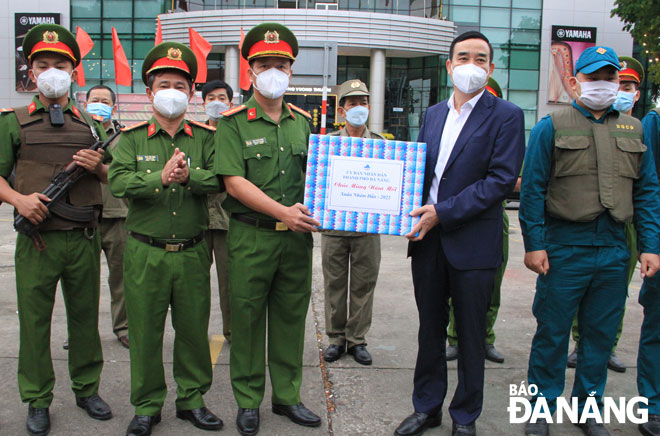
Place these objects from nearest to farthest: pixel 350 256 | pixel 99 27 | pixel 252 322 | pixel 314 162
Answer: pixel 314 162, pixel 252 322, pixel 350 256, pixel 99 27

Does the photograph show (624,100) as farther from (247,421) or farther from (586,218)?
(247,421)

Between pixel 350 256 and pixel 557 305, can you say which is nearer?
pixel 557 305

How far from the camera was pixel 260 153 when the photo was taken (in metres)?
3.37

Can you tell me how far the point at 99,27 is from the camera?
28.6 meters

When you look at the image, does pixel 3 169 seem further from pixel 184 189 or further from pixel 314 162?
pixel 314 162

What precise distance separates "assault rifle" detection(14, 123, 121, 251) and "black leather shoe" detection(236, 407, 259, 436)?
1523 millimetres

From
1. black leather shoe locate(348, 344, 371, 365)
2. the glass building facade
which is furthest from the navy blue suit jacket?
the glass building facade

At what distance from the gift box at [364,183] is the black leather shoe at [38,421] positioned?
1.97 m

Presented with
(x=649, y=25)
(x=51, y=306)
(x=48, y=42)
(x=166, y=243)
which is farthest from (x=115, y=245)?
(x=649, y=25)

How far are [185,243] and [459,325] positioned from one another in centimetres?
168

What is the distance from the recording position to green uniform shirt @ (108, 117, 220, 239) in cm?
327

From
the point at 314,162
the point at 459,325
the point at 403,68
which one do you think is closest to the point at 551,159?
the point at 459,325

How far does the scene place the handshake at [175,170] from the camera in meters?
3.13

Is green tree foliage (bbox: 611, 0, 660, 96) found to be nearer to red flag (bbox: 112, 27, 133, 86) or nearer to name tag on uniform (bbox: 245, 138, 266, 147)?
red flag (bbox: 112, 27, 133, 86)
